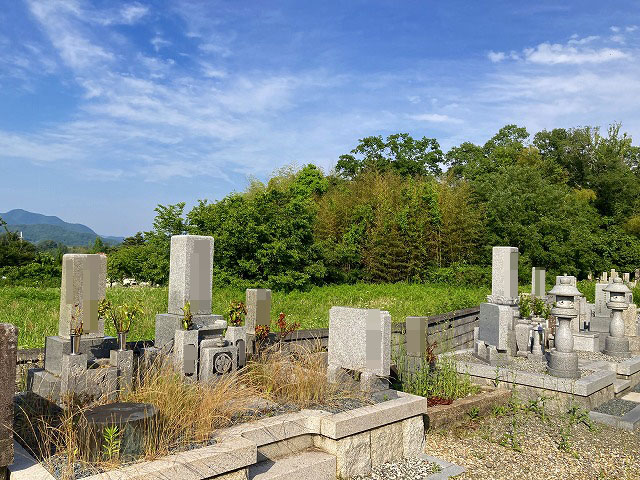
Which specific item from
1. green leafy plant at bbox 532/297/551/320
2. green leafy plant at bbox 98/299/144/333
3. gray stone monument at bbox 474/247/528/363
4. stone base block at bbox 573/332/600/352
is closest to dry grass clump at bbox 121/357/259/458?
green leafy plant at bbox 98/299/144/333

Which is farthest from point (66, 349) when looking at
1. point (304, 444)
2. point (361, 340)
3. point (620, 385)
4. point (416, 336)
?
point (620, 385)

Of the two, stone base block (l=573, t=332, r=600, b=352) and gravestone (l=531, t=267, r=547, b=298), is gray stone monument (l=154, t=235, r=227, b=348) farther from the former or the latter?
→ gravestone (l=531, t=267, r=547, b=298)

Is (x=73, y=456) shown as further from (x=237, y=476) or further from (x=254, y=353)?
(x=254, y=353)

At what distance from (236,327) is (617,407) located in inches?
226

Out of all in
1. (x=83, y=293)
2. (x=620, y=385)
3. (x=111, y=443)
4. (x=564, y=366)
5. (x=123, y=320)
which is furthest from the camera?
(x=620, y=385)

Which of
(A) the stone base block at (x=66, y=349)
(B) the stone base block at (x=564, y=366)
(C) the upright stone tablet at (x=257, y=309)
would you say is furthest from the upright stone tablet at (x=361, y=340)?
(B) the stone base block at (x=564, y=366)

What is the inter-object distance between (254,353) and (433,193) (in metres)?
16.1

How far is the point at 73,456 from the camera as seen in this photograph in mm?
3586

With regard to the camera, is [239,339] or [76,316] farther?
[239,339]

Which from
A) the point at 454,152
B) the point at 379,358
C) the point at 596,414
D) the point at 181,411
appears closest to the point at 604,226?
the point at 454,152

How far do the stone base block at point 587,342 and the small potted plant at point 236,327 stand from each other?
7.20 meters

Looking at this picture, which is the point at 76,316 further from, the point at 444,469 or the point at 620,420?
the point at 620,420

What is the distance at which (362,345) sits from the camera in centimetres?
637

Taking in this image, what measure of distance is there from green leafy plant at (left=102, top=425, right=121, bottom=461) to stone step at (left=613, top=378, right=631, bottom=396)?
305 inches
